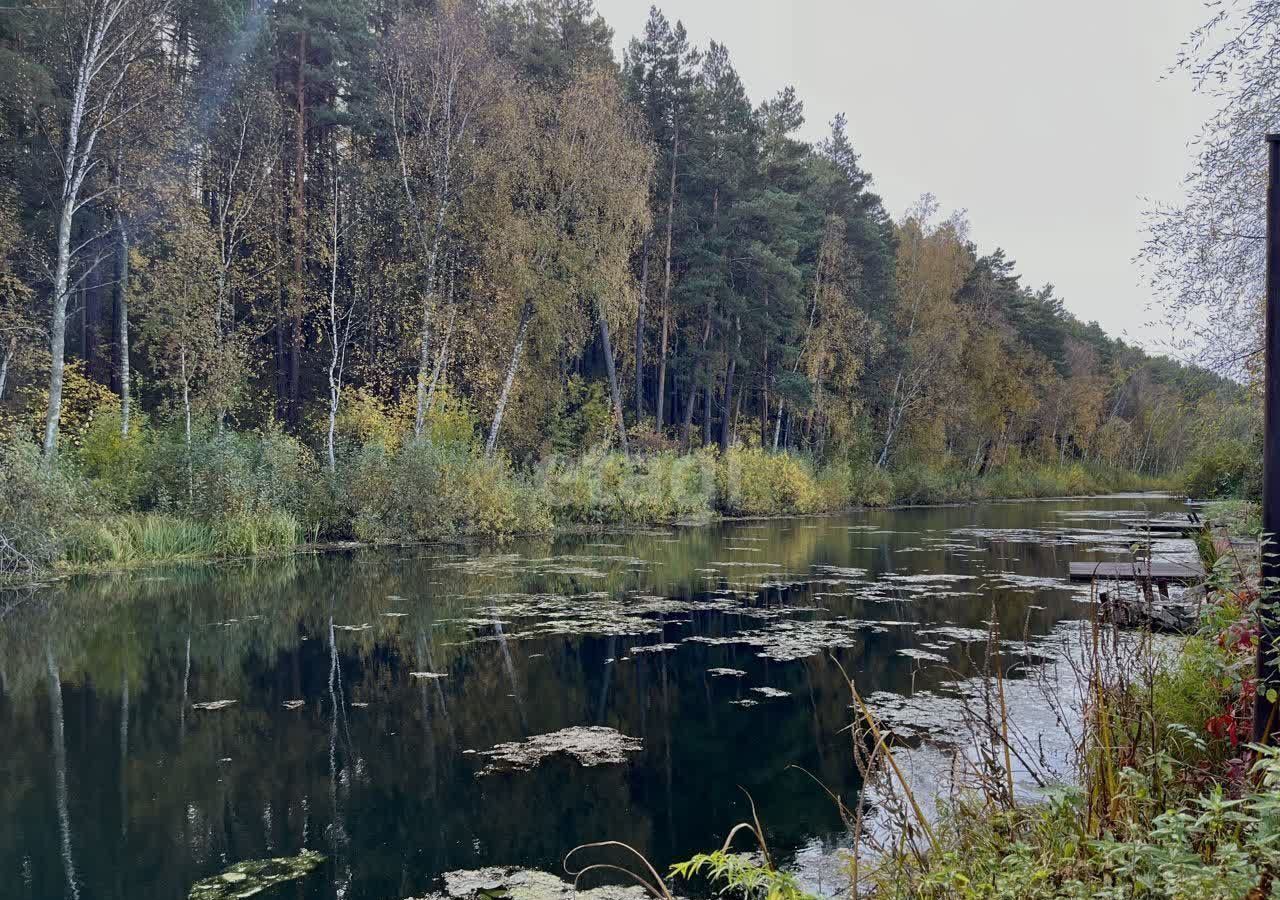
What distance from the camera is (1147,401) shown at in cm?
5750

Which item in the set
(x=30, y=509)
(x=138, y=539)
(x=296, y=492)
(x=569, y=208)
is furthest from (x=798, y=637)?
(x=569, y=208)

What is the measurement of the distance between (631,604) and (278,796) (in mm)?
6549

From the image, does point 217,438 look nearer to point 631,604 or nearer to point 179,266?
point 179,266

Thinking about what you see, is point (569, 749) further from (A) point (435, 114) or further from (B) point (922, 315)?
(B) point (922, 315)

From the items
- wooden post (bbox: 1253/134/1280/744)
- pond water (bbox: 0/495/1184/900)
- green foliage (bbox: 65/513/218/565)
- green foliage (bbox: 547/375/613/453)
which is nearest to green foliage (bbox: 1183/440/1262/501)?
pond water (bbox: 0/495/1184/900)

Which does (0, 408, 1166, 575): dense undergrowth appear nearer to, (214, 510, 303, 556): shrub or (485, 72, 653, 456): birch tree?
(214, 510, 303, 556): shrub

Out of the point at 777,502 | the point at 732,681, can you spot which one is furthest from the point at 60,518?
the point at 777,502

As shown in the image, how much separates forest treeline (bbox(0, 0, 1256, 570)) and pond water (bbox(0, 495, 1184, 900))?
4.81m

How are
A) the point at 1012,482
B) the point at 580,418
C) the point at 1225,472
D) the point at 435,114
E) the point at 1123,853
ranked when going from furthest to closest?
the point at 1012,482 < the point at 580,418 < the point at 435,114 < the point at 1225,472 < the point at 1123,853

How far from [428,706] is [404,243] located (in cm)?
1742

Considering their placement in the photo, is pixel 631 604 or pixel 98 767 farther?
pixel 631 604

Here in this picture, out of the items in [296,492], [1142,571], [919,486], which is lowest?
[1142,571]

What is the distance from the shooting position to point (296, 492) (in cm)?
1780

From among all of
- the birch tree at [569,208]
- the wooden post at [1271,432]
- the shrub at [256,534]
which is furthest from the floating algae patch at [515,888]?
the birch tree at [569,208]
